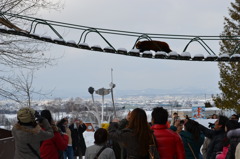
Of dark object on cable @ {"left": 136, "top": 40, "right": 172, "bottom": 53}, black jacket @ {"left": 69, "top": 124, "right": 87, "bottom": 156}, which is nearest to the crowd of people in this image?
dark object on cable @ {"left": 136, "top": 40, "right": 172, "bottom": 53}

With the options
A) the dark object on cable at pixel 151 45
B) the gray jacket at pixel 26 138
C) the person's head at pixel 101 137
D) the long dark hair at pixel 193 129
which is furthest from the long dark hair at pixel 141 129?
the dark object on cable at pixel 151 45

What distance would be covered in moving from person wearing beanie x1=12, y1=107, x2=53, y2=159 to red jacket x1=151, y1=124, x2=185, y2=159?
55.2 inches

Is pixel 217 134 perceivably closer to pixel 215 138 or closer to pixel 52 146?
pixel 215 138

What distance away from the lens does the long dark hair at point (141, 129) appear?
4.47m

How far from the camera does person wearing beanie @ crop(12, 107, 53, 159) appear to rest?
491 centimetres

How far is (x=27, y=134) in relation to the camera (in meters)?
4.92

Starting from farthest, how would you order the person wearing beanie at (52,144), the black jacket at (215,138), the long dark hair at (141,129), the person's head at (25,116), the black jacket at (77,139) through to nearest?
the black jacket at (77,139) → the black jacket at (215,138) → the person wearing beanie at (52,144) → the person's head at (25,116) → the long dark hair at (141,129)

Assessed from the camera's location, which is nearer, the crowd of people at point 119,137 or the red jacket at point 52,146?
the crowd of people at point 119,137

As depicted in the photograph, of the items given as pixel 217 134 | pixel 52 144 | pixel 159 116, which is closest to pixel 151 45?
pixel 217 134

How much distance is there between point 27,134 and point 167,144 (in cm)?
168

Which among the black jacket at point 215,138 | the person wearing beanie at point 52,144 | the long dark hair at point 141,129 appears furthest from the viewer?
the black jacket at point 215,138

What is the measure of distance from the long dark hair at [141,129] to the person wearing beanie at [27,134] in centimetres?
121

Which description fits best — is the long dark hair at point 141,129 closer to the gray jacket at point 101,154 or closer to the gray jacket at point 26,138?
the gray jacket at point 101,154

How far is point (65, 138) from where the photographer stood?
581 centimetres
